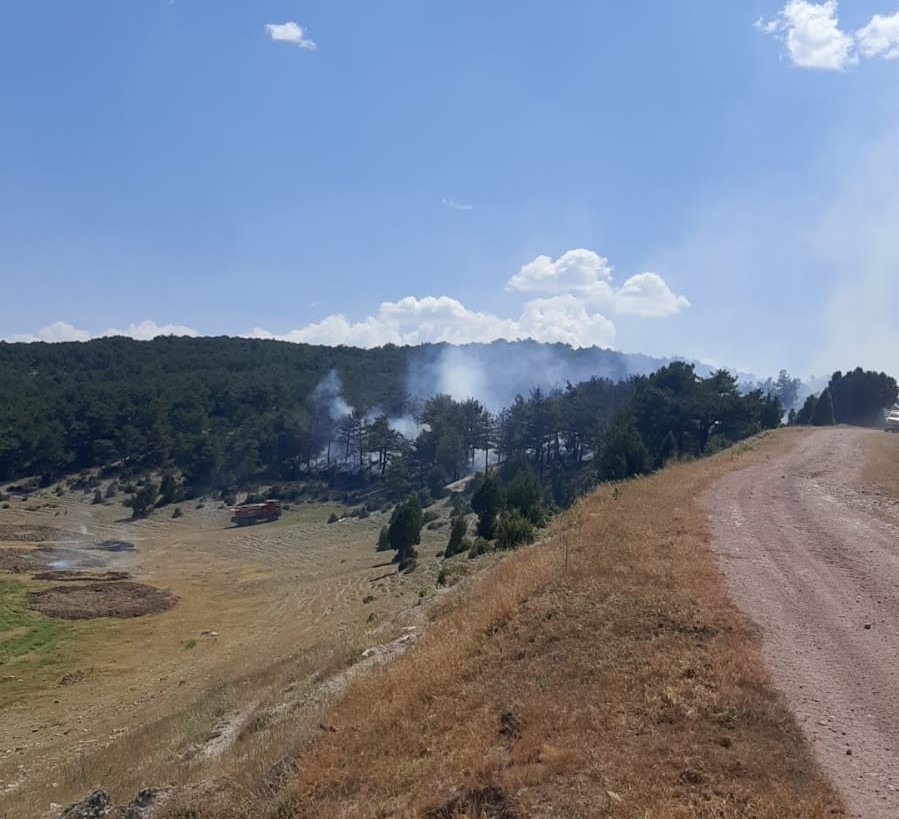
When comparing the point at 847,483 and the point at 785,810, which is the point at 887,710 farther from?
the point at 847,483

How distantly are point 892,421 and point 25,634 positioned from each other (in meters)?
64.6

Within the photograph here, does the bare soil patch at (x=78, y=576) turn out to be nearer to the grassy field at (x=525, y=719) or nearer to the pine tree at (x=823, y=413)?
the grassy field at (x=525, y=719)

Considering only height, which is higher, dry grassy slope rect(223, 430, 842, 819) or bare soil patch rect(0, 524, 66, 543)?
dry grassy slope rect(223, 430, 842, 819)

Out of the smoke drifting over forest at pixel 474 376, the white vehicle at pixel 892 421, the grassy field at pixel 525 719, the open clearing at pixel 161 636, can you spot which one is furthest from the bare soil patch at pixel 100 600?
the smoke drifting over forest at pixel 474 376

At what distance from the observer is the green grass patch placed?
2540cm

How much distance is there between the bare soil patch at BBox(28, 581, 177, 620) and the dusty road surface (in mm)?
28079

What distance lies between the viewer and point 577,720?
6.37m

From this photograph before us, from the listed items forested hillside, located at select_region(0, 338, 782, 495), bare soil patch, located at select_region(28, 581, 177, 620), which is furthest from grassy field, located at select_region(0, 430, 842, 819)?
forested hillside, located at select_region(0, 338, 782, 495)

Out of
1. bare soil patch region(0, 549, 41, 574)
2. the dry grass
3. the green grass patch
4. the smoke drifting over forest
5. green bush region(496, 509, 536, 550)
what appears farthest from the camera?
the smoke drifting over forest

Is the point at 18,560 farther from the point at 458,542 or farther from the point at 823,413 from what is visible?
the point at 823,413

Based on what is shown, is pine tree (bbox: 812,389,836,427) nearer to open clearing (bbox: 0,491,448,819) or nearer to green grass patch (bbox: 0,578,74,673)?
open clearing (bbox: 0,491,448,819)

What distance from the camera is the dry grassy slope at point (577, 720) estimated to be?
530 cm

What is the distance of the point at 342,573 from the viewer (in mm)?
40656

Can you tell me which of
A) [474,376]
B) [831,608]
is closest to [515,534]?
[831,608]
